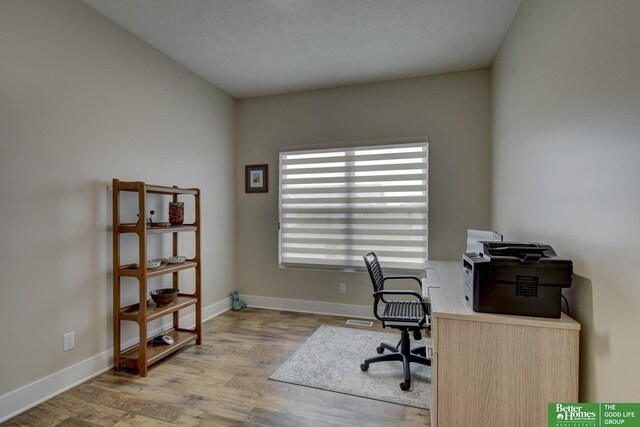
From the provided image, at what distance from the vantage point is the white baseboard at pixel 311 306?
3717 millimetres

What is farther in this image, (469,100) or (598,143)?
(469,100)

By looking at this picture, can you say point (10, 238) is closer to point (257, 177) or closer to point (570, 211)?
point (257, 177)

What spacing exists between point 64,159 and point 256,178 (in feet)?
7.14

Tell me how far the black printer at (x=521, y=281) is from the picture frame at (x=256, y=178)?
3059mm

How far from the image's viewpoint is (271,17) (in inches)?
98.1

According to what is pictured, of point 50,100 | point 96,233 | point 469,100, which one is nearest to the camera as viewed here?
point 50,100

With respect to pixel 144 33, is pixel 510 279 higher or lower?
lower

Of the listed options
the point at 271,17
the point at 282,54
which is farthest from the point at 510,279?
the point at 282,54

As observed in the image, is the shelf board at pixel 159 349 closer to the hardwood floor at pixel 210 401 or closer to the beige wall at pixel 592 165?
the hardwood floor at pixel 210 401

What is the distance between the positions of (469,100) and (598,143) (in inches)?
91.5

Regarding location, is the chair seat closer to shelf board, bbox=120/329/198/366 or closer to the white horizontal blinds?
the white horizontal blinds

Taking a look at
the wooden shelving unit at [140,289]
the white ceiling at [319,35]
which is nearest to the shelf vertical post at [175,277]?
the wooden shelving unit at [140,289]

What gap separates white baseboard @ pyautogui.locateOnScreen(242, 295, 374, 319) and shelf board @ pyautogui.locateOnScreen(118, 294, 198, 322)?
128cm

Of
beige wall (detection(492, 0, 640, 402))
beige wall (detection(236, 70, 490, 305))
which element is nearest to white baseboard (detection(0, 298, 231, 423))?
beige wall (detection(236, 70, 490, 305))
